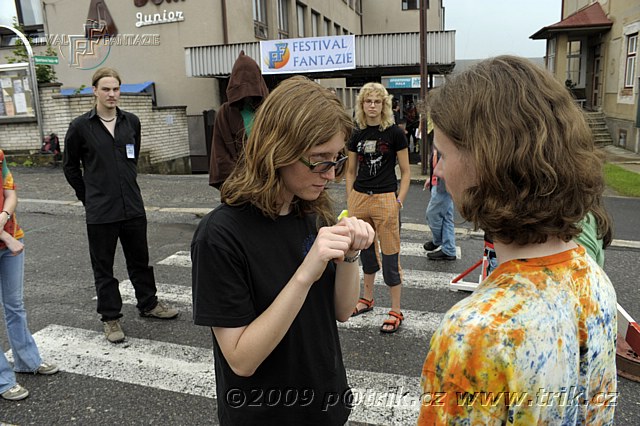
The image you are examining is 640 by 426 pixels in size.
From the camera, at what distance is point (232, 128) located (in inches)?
171

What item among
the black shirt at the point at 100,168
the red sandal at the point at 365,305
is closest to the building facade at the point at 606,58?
the red sandal at the point at 365,305

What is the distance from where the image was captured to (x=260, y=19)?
65.6ft

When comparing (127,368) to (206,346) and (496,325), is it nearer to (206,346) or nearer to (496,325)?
(206,346)

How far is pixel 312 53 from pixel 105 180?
11888 mm

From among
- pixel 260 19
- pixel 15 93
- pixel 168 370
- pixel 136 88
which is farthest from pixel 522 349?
pixel 260 19

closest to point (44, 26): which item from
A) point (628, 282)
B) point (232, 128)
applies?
point (232, 128)

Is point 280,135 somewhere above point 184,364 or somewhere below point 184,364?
above

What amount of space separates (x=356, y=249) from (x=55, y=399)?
2910mm

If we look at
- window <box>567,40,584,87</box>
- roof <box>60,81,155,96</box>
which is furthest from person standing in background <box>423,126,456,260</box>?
window <box>567,40,584,87</box>

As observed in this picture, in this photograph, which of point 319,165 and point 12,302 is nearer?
point 319,165

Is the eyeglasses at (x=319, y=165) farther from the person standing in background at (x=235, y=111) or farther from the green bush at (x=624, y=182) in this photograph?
the green bush at (x=624, y=182)

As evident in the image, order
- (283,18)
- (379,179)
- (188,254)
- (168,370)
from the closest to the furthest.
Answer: (168,370) → (379,179) → (188,254) → (283,18)

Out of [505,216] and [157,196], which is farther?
[157,196]

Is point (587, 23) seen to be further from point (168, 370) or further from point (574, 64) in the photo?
point (168, 370)
